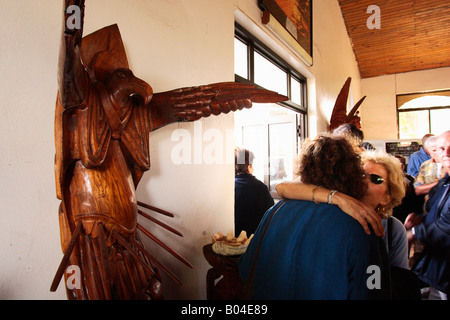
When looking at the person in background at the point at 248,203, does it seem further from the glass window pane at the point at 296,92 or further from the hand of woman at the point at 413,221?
the glass window pane at the point at 296,92

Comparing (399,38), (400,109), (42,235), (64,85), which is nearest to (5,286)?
(42,235)

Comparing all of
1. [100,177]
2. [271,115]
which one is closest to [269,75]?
[271,115]

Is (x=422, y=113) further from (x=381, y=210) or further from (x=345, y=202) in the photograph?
(x=345, y=202)

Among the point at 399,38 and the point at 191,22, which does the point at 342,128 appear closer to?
the point at 191,22

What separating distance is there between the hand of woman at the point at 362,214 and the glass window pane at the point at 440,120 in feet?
25.6

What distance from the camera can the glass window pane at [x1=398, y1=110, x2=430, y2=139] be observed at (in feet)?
23.4

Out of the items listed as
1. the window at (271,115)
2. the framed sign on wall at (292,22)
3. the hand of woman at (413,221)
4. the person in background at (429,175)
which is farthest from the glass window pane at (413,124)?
the hand of woman at (413,221)

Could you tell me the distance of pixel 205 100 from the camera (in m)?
0.82

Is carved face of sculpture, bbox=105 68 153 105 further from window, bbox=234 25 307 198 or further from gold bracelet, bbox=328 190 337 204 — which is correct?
window, bbox=234 25 307 198

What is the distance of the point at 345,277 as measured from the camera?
2.90 feet

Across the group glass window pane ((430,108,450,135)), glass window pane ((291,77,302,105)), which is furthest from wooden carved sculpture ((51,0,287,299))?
glass window pane ((430,108,450,135))

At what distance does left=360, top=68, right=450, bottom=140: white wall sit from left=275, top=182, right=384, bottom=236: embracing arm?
7.66 meters

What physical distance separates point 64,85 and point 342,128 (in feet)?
8.84

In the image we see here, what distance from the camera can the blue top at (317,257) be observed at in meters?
0.89
